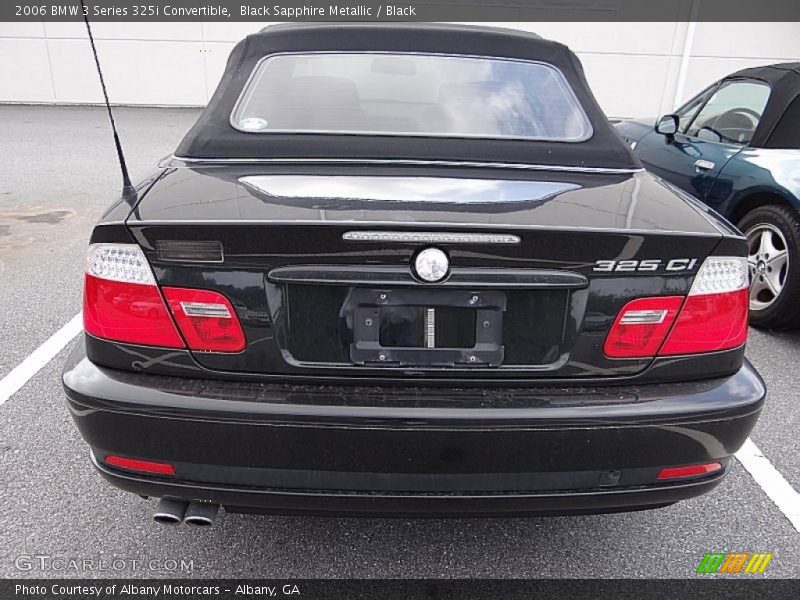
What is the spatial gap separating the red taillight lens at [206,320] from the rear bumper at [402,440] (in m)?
0.11

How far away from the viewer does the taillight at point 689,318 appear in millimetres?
1734

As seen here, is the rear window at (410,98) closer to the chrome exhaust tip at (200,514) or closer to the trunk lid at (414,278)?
the trunk lid at (414,278)

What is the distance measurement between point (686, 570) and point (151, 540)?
193 cm

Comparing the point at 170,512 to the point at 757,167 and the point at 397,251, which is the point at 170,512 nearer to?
the point at 397,251

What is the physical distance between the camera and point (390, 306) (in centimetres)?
168

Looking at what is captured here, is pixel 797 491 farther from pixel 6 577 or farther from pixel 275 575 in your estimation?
pixel 6 577

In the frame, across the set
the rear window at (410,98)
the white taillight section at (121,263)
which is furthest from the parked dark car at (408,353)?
the rear window at (410,98)

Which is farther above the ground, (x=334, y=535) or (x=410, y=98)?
(x=410, y=98)

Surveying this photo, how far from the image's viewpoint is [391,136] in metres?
2.43

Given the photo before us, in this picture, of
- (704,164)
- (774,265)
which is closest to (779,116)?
(704,164)

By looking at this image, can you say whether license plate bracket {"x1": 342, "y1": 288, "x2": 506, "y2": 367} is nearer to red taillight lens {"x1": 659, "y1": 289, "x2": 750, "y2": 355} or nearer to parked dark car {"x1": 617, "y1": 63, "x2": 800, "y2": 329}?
red taillight lens {"x1": 659, "y1": 289, "x2": 750, "y2": 355}

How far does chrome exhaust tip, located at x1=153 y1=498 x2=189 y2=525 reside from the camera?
5.94 ft

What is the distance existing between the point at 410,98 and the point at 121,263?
4.81ft

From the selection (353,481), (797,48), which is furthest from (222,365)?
(797,48)
